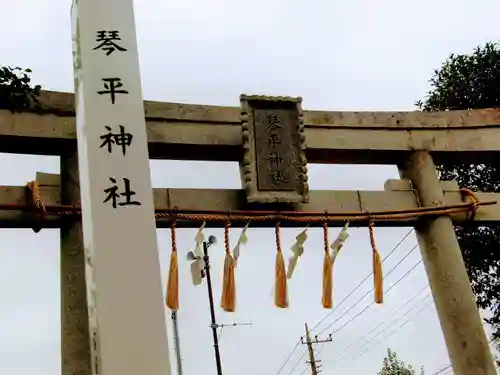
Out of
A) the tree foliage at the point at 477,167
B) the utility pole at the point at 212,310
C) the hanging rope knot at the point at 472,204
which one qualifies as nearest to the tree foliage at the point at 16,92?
the hanging rope knot at the point at 472,204

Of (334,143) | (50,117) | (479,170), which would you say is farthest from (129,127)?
(479,170)

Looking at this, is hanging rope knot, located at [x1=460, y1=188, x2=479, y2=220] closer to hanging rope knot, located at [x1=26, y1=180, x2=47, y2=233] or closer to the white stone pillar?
the white stone pillar

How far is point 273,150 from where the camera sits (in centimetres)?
434

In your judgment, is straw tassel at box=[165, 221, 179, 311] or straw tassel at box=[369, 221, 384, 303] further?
straw tassel at box=[369, 221, 384, 303]

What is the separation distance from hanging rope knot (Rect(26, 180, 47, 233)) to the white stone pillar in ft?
3.33

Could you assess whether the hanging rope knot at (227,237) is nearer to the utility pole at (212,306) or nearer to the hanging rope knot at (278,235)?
the hanging rope knot at (278,235)

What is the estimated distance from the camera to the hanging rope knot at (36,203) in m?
3.55

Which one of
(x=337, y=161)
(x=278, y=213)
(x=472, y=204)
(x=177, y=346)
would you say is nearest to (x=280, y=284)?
(x=278, y=213)

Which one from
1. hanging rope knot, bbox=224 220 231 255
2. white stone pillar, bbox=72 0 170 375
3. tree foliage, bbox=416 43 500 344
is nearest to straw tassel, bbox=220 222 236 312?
hanging rope knot, bbox=224 220 231 255

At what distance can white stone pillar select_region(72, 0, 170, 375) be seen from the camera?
2301 mm

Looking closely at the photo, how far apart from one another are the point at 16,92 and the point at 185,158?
4.17 feet

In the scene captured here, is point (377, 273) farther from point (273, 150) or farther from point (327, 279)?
point (273, 150)

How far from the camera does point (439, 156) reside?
16.1ft

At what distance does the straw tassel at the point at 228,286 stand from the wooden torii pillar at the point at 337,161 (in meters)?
0.41
